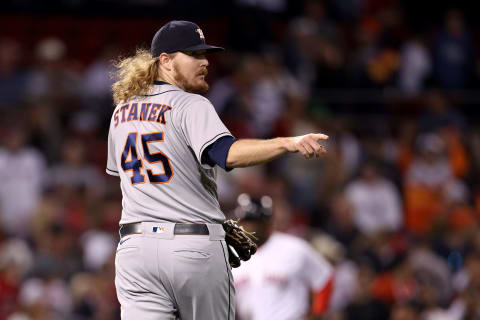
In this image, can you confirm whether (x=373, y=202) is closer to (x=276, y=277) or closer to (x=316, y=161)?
(x=316, y=161)

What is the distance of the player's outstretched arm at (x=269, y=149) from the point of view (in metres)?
3.82

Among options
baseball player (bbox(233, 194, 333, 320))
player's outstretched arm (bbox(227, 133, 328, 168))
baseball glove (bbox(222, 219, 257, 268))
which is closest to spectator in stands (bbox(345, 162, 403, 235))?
baseball player (bbox(233, 194, 333, 320))

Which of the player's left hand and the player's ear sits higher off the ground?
the player's ear

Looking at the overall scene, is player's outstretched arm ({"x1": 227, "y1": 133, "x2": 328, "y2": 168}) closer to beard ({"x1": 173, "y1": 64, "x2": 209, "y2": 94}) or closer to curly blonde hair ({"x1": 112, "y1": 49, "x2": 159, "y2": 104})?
beard ({"x1": 173, "y1": 64, "x2": 209, "y2": 94})

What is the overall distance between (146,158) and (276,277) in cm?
308

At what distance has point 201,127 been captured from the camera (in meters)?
4.04

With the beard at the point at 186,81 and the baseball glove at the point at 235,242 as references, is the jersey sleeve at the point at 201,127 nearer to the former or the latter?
the beard at the point at 186,81

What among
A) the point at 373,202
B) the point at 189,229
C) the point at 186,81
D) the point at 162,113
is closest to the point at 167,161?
the point at 162,113

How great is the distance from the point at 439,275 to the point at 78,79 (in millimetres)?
5903

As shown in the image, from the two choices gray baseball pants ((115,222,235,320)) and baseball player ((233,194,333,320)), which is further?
baseball player ((233,194,333,320))

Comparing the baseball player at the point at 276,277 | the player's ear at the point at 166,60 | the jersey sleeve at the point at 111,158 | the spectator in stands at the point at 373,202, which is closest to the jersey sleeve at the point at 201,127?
the player's ear at the point at 166,60

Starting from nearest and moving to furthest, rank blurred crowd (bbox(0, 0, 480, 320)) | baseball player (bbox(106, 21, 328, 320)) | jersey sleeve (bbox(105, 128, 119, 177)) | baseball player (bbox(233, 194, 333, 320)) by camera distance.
→ baseball player (bbox(106, 21, 328, 320)), jersey sleeve (bbox(105, 128, 119, 177)), baseball player (bbox(233, 194, 333, 320)), blurred crowd (bbox(0, 0, 480, 320))

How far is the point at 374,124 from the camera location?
12672 mm

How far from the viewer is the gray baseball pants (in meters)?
4.12
